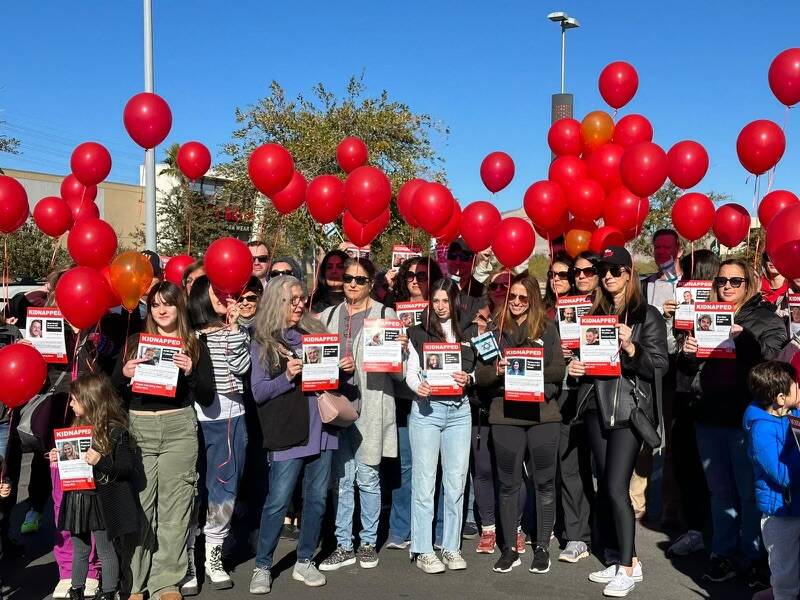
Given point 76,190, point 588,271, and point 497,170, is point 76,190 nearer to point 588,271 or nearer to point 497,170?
point 497,170

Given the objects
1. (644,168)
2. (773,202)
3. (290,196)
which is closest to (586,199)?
(644,168)

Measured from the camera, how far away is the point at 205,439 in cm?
521

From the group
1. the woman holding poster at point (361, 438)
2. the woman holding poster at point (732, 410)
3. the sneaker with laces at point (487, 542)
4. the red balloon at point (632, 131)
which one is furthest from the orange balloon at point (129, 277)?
the red balloon at point (632, 131)

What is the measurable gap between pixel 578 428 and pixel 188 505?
9.25 feet

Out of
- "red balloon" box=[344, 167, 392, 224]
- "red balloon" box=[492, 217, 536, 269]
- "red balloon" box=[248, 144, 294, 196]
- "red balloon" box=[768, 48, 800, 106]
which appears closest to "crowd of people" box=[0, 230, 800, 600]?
"red balloon" box=[492, 217, 536, 269]

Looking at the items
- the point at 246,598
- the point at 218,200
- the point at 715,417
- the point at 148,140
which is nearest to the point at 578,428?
the point at 715,417

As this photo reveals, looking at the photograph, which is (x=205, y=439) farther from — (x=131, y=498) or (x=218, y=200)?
(x=218, y=200)

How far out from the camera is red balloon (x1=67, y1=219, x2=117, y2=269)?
533 cm

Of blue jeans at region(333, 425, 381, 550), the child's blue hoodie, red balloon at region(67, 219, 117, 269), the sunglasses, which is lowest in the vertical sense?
blue jeans at region(333, 425, 381, 550)

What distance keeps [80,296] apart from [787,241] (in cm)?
417

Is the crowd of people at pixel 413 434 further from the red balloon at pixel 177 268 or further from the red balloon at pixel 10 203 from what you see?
the red balloon at pixel 177 268

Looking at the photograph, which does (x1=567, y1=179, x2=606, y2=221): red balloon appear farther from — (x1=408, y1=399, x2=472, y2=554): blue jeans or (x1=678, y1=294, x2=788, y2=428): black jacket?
(x1=408, y1=399, x2=472, y2=554): blue jeans

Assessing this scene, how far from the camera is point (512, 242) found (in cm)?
593

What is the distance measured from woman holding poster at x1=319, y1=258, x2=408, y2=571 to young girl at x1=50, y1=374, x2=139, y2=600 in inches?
58.7
